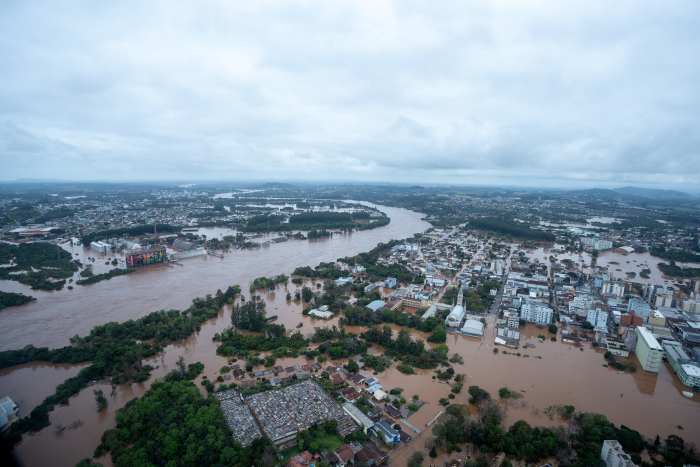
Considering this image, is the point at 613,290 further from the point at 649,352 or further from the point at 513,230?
the point at 513,230

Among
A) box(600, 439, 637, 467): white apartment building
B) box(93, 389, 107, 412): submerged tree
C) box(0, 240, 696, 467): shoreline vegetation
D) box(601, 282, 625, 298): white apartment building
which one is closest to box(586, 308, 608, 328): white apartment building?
box(601, 282, 625, 298): white apartment building

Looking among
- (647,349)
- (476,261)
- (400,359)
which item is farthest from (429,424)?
(476,261)

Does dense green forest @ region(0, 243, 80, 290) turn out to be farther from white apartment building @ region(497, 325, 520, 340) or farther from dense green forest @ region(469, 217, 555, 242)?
dense green forest @ region(469, 217, 555, 242)

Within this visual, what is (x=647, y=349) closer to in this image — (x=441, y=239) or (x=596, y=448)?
(x=596, y=448)

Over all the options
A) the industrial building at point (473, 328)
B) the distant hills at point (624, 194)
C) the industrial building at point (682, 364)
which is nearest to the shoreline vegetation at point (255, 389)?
the industrial building at point (473, 328)

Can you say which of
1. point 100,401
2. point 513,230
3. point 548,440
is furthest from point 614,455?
point 513,230
